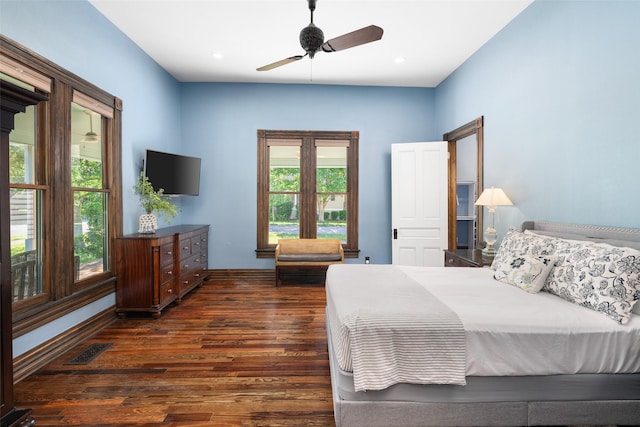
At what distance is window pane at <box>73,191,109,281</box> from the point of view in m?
3.14

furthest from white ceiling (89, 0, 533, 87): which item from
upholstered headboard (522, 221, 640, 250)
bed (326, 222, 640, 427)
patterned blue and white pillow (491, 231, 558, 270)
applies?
bed (326, 222, 640, 427)

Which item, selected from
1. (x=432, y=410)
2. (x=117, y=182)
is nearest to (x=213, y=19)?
(x=117, y=182)

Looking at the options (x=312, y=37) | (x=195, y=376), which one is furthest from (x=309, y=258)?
(x=312, y=37)

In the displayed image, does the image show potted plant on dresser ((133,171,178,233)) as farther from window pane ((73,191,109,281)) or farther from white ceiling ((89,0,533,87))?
white ceiling ((89,0,533,87))

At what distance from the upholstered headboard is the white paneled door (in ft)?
6.52

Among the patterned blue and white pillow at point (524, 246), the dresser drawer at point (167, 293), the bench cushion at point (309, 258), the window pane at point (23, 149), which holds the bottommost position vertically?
the dresser drawer at point (167, 293)

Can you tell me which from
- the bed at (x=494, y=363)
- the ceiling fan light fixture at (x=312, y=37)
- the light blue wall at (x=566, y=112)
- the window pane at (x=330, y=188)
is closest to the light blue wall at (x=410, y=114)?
the light blue wall at (x=566, y=112)

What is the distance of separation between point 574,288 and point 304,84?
4.68m

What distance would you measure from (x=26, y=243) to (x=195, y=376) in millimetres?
1671

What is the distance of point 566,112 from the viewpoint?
9.14 ft

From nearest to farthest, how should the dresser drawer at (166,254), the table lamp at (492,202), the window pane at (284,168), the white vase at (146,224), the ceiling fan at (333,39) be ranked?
the ceiling fan at (333,39)
the table lamp at (492,202)
the dresser drawer at (166,254)
the white vase at (146,224)
the window pane at (284,168)

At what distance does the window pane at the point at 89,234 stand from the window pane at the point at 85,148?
137 mm

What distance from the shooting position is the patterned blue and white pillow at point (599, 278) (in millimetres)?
1769

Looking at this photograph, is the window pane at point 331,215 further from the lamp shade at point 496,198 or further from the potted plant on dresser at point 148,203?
the lamp shade at point 496,198
